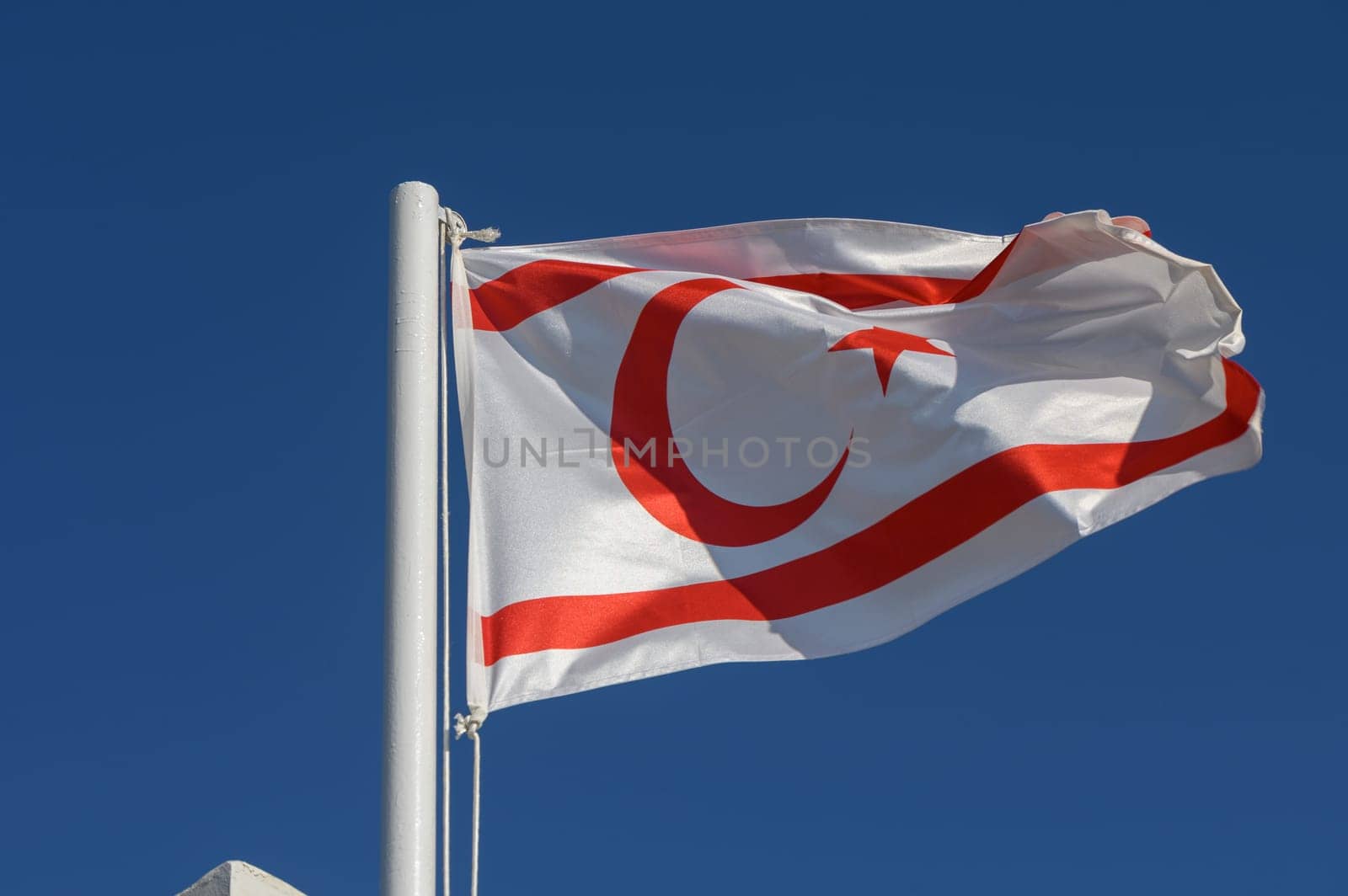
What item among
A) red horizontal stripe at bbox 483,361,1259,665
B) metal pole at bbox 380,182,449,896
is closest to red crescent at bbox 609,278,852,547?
red horizontal stripe at bbox 483,361,1259,665

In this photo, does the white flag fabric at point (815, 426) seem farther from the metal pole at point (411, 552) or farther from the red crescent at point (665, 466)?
the metal pole at point (411, 552)

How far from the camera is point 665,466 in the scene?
743 cm

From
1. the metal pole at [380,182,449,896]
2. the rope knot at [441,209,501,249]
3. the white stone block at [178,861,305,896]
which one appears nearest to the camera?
the white stone block at [178,861,305,896]

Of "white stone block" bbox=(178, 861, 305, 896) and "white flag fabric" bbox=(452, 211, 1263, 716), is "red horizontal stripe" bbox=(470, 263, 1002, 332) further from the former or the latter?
"white stone block" bbox=(178, 861, 305, 896)

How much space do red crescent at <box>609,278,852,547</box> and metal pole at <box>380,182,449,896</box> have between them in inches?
46.3

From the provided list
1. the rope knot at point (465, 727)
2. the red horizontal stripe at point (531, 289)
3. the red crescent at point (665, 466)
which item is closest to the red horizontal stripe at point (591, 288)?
the red horizontal stripe at point (531, 289)

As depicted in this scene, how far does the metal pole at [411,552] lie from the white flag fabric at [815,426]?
0.70 metres

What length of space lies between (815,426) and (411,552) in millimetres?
2243

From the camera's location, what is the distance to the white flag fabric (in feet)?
23.6

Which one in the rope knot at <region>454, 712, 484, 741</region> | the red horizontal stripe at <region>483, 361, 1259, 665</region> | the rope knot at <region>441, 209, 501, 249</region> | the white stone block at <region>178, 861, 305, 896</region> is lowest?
the white stone block at <region>178, 861, 305, 896</region>

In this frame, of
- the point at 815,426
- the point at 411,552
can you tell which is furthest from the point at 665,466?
the point at 411,552

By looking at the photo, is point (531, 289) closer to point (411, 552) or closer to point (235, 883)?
point (411, 552)

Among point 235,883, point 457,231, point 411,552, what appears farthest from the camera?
point 457,231

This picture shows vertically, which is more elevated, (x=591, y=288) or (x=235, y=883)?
(x=591, y=288)
